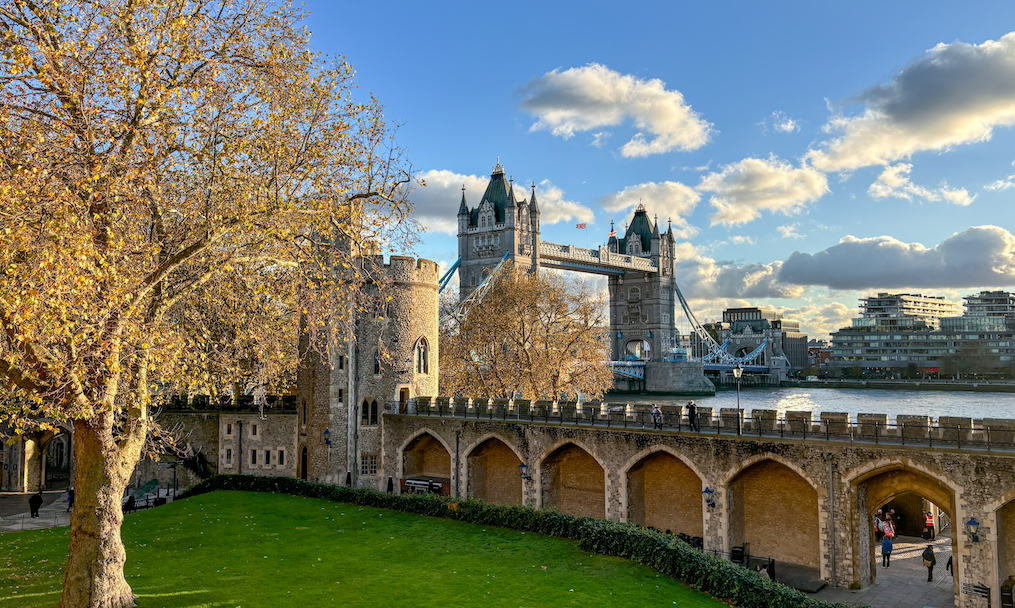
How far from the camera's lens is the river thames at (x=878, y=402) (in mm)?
69125

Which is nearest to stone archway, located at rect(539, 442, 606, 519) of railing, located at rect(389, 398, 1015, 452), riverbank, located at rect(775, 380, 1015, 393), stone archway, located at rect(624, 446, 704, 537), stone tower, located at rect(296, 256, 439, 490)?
railing, located at rect(389, 398, 1015, 452)

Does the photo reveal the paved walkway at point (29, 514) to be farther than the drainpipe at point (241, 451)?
No

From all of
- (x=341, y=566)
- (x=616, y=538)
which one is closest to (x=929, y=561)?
(x=616, y=538)

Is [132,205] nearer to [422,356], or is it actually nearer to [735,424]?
[735,424]

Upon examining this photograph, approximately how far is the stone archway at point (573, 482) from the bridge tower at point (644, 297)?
9510 centimetres

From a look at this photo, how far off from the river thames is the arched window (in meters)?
32.7

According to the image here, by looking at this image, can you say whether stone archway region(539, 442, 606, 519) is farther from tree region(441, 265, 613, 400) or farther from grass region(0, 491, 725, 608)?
tree region(441, 265, 613, 400)

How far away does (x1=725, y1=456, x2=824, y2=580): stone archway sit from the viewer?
22078 mm

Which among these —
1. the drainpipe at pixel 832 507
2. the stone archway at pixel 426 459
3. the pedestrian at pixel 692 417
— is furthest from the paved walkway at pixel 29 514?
the drainpipe at pixel 832 507

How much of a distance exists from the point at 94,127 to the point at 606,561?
14325 millimetres

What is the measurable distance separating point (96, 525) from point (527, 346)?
33.5 m

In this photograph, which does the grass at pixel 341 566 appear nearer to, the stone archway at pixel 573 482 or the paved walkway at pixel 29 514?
the paved walkway at pixel 29 514

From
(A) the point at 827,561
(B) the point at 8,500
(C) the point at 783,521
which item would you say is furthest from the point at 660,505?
(B) the point at 8,500

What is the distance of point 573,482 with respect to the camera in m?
28.3
